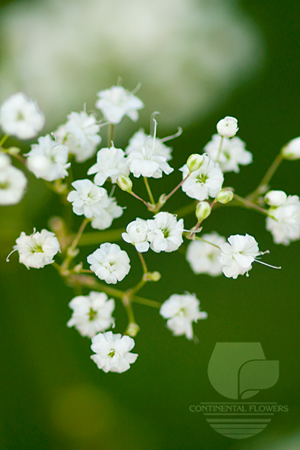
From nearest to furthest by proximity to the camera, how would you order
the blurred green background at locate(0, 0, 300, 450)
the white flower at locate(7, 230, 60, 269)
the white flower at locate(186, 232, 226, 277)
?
1. the white flower at locate(7, 230, 60, 269)
2. the white flower at locate(186, 232, 226, 277)
3. the blurred green background at locate(0, 0, 300, 450)

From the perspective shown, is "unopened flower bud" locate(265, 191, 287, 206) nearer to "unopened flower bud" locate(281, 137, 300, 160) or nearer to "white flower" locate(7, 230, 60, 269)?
"unopened flower bud" locate(281, 137, 300, 160)

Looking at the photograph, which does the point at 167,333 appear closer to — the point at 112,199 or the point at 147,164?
the point at 112,199

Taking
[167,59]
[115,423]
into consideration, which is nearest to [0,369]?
[115,423]

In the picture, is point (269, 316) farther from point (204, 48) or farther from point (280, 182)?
point (204, 48)

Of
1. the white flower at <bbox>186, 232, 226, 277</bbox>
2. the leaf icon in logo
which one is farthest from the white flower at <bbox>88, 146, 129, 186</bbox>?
the leaf icon in logo

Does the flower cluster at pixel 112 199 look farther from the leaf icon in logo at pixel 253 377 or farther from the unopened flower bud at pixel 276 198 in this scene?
the leaf icon in logo at pixel 253 377

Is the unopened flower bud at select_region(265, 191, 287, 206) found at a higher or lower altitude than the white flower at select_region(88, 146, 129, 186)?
higher
